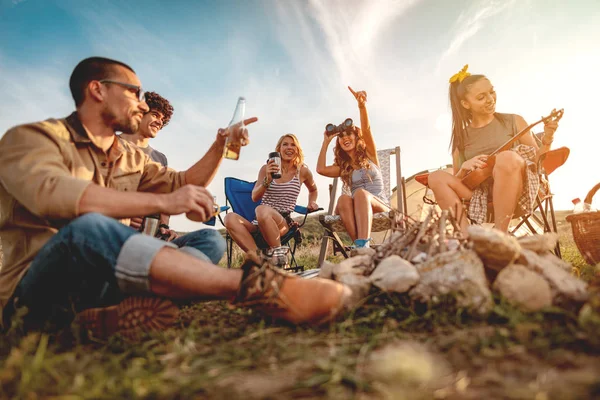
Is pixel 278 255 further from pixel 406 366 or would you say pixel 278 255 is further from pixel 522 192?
pixel 406 366

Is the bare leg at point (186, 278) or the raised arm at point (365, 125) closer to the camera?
the bare leg at point (186, 278)

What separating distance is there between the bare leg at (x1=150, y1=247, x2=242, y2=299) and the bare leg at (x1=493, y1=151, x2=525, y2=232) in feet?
7.46

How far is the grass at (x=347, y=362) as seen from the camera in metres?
0.72

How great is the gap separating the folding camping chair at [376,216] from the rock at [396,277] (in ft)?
2.79

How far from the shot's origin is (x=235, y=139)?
2.14 meters

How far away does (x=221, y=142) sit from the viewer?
219cm

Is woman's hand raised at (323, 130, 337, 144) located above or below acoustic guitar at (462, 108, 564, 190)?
above

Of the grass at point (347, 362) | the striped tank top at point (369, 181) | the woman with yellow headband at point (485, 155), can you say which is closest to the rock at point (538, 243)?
the grass at point (347, 362)

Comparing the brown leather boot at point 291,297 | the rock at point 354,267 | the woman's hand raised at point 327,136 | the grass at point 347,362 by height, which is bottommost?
the grass at point 347,362

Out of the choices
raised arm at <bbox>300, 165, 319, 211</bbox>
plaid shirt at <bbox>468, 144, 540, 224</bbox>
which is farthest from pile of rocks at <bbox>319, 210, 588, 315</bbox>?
raised arm at <bbox>300, 165, 319, 211</bbox>

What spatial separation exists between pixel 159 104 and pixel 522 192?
13.4 feet

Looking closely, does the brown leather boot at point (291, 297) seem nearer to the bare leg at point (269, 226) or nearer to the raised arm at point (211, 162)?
the raised arm at point (211, 162)

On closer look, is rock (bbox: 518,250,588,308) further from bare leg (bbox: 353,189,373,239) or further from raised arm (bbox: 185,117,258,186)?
bare leg (bbox: 353,189,373,239)

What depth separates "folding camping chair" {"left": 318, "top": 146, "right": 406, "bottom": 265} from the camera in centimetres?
362
